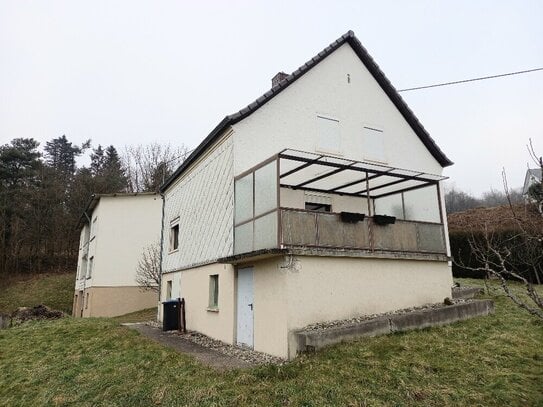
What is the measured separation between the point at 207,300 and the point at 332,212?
534 centimetres

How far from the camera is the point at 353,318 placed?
1021cm

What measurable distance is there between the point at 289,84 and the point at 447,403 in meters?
10.0

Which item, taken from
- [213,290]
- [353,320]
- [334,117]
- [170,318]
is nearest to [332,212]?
[353,320]

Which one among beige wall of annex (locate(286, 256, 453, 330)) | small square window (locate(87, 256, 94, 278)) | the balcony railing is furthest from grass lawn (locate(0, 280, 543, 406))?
small square window (locate(87, 256, 94, 278))

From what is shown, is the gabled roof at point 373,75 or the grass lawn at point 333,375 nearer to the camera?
the grass lawn at point 333,375

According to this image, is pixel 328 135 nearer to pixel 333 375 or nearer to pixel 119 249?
pixel 333 375

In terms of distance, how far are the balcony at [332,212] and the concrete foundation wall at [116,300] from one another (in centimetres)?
1610

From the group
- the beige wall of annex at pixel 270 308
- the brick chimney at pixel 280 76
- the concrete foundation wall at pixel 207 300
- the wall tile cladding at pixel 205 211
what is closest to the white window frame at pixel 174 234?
the wall tile cladding at pixel 205 211

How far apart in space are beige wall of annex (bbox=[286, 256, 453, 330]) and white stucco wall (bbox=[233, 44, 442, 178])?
13.3 ft

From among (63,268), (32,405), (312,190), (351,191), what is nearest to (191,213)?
(312,190)

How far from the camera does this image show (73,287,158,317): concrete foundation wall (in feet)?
80.7

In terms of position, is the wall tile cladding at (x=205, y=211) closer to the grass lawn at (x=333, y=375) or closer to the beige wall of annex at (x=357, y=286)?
the beige wall of annex at (x=357, y=286)

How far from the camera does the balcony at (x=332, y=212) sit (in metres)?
9.88

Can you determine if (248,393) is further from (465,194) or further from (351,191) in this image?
(465,194)
